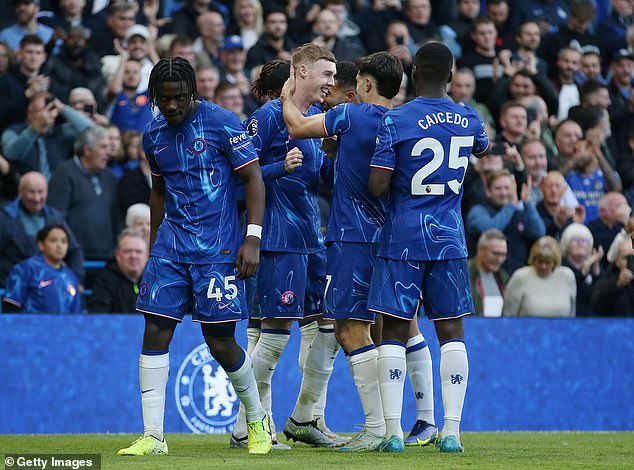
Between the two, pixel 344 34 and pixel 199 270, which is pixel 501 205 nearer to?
pixel 344 34

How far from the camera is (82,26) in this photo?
15.5 m

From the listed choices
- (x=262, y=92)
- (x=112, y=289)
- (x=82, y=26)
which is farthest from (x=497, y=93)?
(x=262, y=92)

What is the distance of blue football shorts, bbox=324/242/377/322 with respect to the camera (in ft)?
27.5

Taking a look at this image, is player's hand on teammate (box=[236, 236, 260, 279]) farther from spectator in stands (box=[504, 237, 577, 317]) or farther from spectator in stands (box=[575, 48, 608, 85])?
spectator in stands (box=[575, 48, 608, 85])

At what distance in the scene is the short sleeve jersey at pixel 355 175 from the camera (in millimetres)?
8422

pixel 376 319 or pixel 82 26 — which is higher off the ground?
pixel 82 26

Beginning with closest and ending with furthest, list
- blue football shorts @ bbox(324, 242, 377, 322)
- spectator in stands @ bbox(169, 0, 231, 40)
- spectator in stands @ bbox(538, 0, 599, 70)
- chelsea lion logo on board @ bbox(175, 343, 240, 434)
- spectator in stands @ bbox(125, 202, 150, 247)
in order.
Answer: blue football shorts @ bbox(324, 242, 377, 322) → chelsea lion logo on board @ bbox(175, 343, 240, 434) → spectator in stands @ bbox(125, 202, 150, 247) → spectator in stands @ bbox(169, 0, 231, 40) → spectator in stands @ bbox(538, 0, 599, 70)

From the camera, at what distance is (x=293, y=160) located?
8414 millimetres

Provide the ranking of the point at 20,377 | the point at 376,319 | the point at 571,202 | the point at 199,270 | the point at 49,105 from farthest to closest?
the point at 571,202 → the point at 49,105 → the point at 20,377 → the point at 376,319 → the point at 199,270

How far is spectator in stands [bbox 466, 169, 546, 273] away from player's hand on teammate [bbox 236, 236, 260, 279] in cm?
628

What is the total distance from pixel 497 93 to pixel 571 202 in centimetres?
212

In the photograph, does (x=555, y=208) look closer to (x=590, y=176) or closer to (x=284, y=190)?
(x=590, y=176)

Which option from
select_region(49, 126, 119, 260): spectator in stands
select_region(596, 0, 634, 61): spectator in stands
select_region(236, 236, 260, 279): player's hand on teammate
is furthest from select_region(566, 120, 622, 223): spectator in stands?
select_region(236, 236, 260, 279): player's hand on teammate
